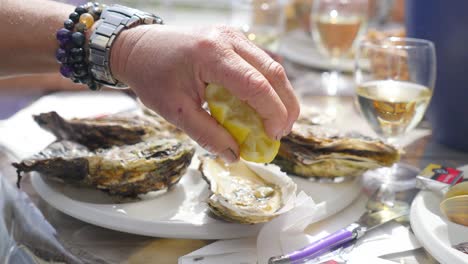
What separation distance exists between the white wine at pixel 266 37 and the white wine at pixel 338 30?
0.34 ft

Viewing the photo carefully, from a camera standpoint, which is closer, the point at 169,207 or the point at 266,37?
the point at 169,207

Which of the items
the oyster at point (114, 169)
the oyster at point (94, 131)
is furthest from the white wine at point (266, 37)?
the oyster at point (114, 169)

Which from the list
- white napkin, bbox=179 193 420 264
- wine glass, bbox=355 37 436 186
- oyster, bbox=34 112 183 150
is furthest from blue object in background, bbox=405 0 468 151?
oyster, bbox=34 112 183 150

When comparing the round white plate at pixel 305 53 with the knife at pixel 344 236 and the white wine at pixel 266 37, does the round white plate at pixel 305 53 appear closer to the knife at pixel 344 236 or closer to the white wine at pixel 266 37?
the white wine at pixel 266 37

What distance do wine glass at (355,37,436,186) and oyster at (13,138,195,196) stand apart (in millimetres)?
306

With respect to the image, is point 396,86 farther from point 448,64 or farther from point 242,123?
point 242,123

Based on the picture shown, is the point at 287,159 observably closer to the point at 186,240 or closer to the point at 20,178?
the point at 186,240

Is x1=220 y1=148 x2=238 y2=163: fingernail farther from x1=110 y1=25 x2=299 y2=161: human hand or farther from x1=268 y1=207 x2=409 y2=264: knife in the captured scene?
x1=268 y1=207 x2=409 y2=264: knife

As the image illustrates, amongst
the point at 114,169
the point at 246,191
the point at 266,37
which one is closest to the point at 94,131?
the point at 114,169

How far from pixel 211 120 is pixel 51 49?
287 mm

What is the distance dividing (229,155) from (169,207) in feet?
0.42

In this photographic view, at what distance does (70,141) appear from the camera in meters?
0.79

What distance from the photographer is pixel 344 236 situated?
62cm

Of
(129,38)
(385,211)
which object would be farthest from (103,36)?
(385,211)
